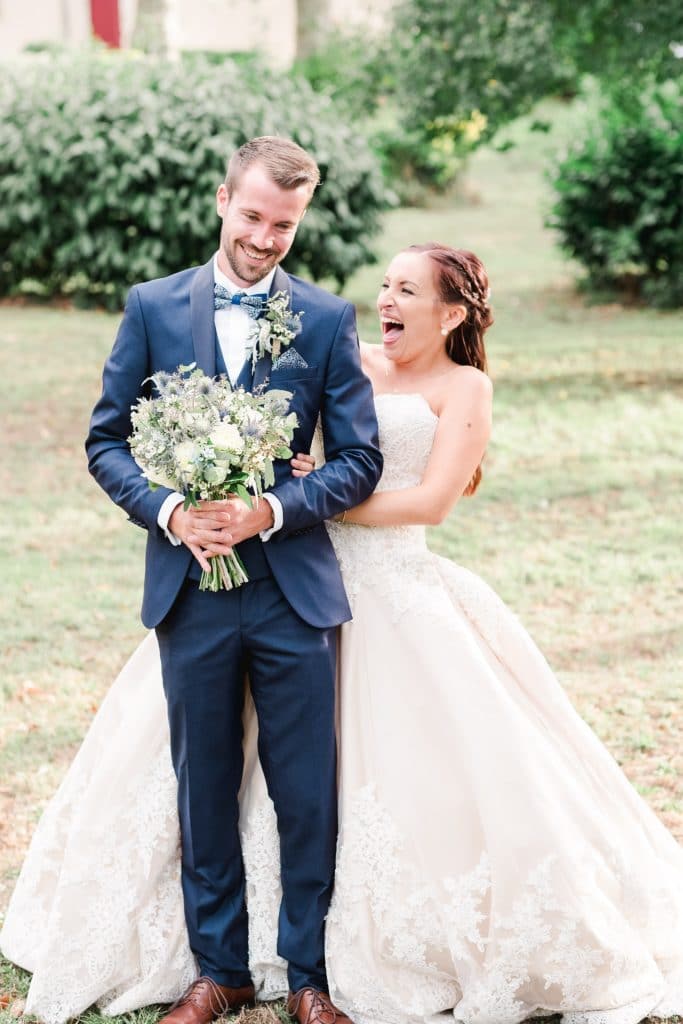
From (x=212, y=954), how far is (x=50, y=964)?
453mm

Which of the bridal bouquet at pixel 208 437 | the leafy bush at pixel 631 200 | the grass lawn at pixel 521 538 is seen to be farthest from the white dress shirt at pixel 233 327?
the leafy bush at pixel 631 200

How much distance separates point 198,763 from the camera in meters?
3.22

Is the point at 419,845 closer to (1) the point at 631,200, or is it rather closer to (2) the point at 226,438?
(2) the point at 226,438

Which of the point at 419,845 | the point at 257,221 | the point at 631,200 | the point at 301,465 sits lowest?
the point at 419,845

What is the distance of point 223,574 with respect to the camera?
2992mm

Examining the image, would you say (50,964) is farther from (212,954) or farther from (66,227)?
(66,227)

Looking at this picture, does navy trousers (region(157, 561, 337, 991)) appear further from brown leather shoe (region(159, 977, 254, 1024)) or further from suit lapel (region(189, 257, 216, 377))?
suit lapel (region(189, 257, 216, 377))

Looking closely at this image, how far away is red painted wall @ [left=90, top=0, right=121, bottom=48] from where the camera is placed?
30.6 metres

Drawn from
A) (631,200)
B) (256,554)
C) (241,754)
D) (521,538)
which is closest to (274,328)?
(256,554)

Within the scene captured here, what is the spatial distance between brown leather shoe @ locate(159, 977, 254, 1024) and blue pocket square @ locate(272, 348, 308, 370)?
1.66m

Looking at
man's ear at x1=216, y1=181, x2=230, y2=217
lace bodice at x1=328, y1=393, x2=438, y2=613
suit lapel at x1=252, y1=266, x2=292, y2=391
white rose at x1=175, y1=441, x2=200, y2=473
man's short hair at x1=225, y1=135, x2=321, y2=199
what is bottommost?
lace bodice at x1=328, y1=393, x2=438, y2=613

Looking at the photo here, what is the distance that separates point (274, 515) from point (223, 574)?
19 cm

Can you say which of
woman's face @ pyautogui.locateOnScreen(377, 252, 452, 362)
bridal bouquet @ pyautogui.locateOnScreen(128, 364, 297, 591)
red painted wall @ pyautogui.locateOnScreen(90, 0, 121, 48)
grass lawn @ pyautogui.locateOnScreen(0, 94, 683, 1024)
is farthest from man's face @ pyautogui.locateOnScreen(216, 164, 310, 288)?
red painted wall @ pyautogui.locateOnScreen(90, 0, 121, 48)

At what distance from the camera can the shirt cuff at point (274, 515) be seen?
3.03m
